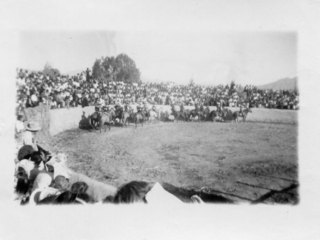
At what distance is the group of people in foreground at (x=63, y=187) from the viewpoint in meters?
2.22

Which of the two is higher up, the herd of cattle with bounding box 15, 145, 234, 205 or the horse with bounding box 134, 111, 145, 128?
the horse with bounding box 134, 111, 145, 128

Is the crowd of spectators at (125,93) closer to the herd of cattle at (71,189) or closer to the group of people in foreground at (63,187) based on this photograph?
→ the group of people in foreground at (63,187)

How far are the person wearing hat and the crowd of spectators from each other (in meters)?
0.15

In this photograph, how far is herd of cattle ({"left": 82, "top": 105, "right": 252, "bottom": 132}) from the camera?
227 cm

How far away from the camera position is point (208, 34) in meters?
2.23

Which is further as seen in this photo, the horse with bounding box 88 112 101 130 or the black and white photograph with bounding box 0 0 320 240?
the horse with bounding box 88 112 101 130

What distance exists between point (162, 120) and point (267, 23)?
3.23ft

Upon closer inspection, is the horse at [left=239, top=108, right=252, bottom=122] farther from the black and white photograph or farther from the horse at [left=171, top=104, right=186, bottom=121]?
the horse at [left=171, top=104, right=186, bottom=121]

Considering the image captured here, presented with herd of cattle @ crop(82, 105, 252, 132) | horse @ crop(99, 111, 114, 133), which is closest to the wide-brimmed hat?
herd of cattle @ crop(82, 105, 252, 132)

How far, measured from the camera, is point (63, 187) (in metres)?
2.27

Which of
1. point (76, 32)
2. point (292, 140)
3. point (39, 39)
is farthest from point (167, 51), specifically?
point (292, 140)

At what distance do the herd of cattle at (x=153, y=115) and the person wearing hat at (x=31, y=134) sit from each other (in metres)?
0.34

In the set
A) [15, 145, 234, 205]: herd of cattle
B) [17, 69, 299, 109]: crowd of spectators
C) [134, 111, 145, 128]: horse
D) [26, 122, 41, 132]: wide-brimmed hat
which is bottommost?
[15, 145, 234, 205]: herd of cattle

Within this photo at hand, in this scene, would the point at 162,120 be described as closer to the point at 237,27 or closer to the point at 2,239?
the point at 237,27
